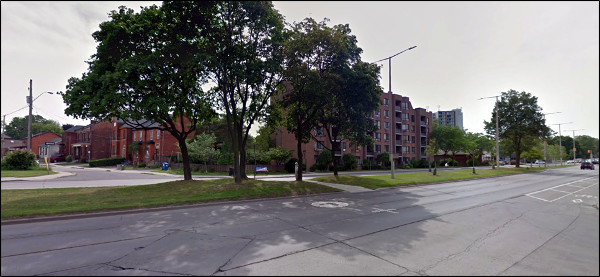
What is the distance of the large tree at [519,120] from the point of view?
44.1 m

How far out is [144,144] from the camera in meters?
50.4

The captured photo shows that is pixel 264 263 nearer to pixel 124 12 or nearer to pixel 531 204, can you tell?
pixel 531 204

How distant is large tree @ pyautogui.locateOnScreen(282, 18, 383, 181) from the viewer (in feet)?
58.4

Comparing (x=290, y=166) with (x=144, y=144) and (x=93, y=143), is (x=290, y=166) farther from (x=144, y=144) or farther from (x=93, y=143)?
(x=93, y=143)

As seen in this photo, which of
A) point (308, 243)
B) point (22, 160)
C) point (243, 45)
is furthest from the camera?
point (22, 160)

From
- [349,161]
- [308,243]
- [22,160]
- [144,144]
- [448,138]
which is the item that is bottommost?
[308,243]

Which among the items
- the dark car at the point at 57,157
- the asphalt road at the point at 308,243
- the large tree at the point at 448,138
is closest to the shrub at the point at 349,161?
the large tree at the point at 448,138

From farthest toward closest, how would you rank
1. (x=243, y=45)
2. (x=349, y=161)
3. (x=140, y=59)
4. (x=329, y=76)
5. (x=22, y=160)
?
(x=349, y=161), (x=22, y=160), (x=329, y=76), (x=243, y=45), (x=140, y=59)

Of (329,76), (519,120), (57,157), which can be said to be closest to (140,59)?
(329,76)

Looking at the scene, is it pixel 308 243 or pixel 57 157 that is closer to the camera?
pixel 308 243

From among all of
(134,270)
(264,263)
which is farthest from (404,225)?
(134,270)

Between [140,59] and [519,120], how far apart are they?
52.6m

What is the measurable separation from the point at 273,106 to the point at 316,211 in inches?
464

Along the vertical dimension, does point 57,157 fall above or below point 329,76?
below
